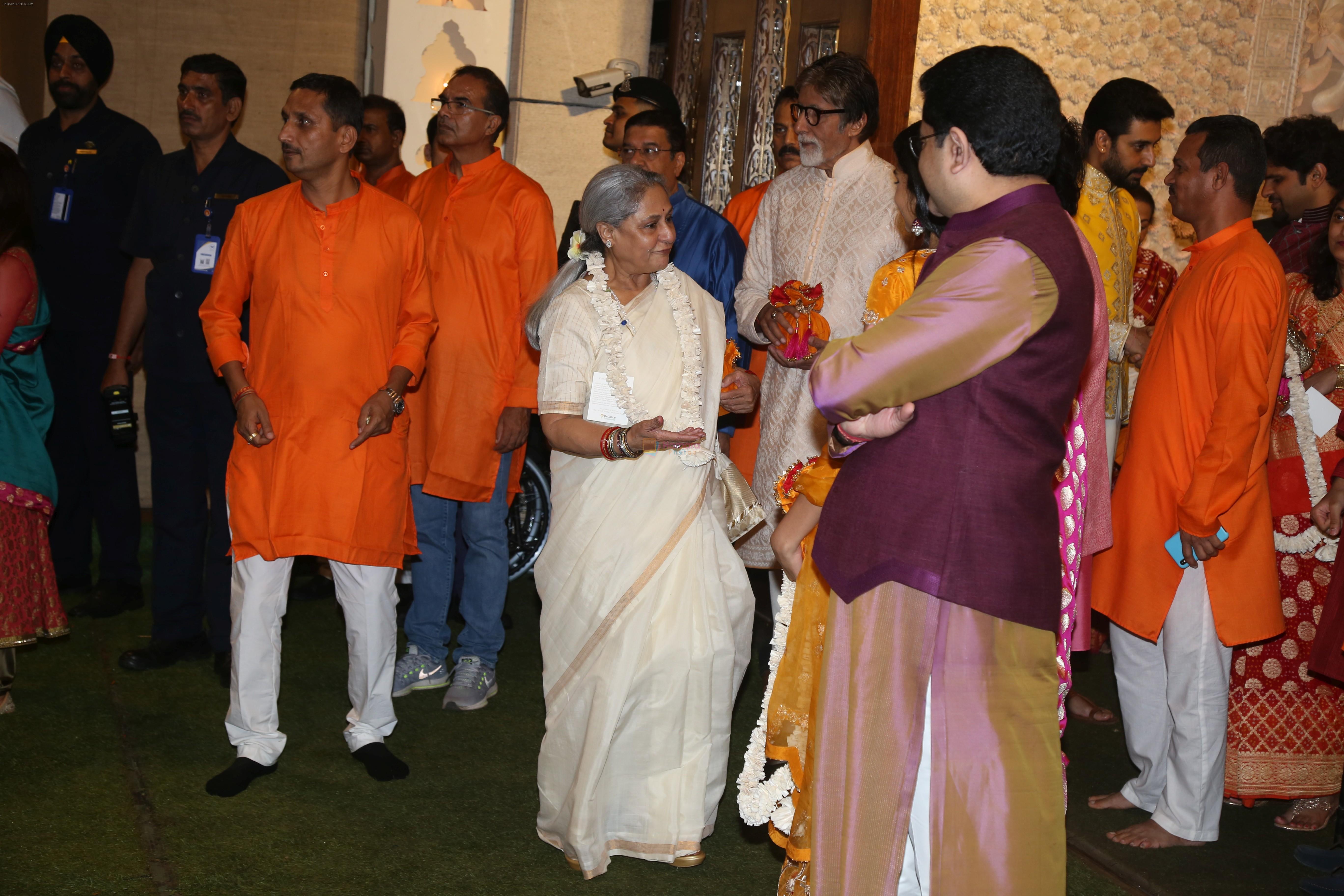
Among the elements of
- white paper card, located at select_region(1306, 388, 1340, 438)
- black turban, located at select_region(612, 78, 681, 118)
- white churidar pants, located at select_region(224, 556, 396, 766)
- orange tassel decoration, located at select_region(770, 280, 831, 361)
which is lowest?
white churidar pants, located at select_region(224, 556, 396, 766)

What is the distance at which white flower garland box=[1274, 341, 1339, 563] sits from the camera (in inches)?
151

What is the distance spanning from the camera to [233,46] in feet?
22.4

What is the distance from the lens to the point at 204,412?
439cm

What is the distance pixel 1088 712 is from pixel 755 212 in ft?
8.18

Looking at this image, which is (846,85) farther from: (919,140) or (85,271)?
(85,271)

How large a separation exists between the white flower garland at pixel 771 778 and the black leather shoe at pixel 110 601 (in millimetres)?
3355

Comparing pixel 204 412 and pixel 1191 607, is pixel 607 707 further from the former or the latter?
pixel 204 412

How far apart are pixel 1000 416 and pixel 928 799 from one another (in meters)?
0.69

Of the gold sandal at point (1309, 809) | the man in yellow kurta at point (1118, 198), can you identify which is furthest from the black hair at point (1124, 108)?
the gold sandal at point (1309, 809)

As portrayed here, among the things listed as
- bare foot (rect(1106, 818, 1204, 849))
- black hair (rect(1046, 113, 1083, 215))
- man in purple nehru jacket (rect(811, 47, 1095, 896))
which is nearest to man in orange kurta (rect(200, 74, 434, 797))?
man in purple nehru jacket (rect(811, 47, 1095, 896))

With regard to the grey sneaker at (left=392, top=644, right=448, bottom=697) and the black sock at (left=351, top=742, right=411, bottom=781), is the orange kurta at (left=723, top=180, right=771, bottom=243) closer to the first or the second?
the grey sneaker at (left=392, top=644, right=448, bottom=697)

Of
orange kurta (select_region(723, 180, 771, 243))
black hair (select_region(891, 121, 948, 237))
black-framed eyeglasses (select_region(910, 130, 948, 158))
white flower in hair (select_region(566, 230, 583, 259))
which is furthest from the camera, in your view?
orange kurta (select_region(723, 180, 771, 243))

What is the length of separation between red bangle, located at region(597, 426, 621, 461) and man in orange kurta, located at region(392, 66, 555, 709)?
52.1 inches

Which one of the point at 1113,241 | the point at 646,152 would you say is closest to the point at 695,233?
the point at 646,152
